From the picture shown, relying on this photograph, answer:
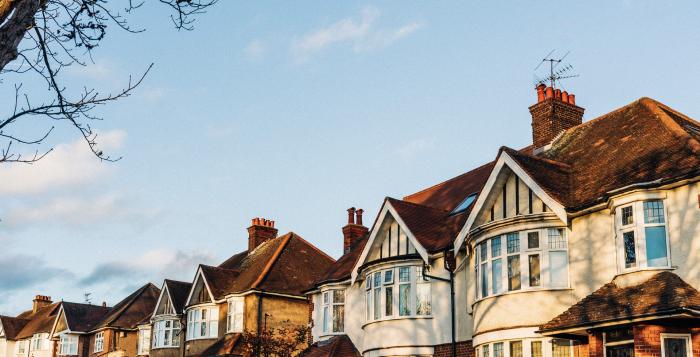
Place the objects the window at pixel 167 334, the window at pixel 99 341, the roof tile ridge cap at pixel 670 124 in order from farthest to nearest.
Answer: the window at pixel 99 341 → the window at pixel 167 334 → the roof tile ridge cap at pixel 670 124

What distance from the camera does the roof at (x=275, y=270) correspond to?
4056cm

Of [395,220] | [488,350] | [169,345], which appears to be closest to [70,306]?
[169,345]

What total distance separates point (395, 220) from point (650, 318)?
1164cm

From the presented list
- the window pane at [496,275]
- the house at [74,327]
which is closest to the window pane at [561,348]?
the window pane at [496,275]

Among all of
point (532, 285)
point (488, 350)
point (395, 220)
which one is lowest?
point (488, 350)

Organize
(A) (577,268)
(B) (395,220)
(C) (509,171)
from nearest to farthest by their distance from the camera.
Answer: (A) (577,268), (C) (509,171), (B) (395,220)

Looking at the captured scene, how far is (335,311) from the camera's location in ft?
106

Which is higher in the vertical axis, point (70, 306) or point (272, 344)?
point (70, 306)

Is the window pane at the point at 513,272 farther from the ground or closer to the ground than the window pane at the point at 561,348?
farther from the ground

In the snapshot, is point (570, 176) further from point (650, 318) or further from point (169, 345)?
point (169, 345)

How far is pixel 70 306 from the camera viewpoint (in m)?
63.1

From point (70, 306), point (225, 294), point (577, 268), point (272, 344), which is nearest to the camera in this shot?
point (577, 268)

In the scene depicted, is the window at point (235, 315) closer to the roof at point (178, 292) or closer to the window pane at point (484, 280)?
the roof at point (178, 292)

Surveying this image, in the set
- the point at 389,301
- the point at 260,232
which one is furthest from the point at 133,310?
the point at 389,301
